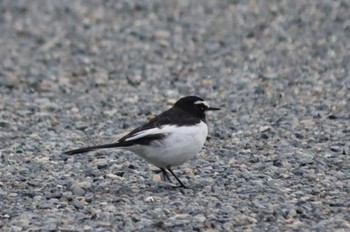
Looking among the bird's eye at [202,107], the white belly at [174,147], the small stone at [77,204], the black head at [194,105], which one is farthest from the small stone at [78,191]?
the bird's eye at [202,107]

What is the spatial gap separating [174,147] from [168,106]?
4.93 m

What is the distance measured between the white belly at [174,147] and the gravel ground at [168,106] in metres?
0.37

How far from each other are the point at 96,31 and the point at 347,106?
692cm

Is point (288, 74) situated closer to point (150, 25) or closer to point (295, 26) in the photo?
point (295, 26)

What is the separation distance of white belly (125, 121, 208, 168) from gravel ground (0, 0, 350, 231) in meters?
0.37

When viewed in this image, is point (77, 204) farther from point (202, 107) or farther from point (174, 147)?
point (202, 107)

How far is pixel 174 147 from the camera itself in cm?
989

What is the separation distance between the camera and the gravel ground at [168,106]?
930 centimetres

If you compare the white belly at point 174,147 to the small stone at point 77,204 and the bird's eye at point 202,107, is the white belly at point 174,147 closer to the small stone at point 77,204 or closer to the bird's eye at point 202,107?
the bird's eye at point 202,107

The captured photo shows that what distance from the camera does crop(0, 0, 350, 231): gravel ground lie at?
30.5 feet

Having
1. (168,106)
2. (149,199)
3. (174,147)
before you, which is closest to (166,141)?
(174,147)

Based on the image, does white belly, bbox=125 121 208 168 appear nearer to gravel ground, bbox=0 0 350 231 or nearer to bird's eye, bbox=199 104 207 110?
gravel ground, bbox=0 0 350 231

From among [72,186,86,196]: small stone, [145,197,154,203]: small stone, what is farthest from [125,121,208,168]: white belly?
[72,186,86,196]: small stone

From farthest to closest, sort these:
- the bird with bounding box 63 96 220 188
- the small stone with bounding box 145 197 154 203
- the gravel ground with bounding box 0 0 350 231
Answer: the bird with bounding box 63 96 220 188 < the small stone with bounding box 145 197 154 203 < the gravel ground with bounding box 0 0 350 231
